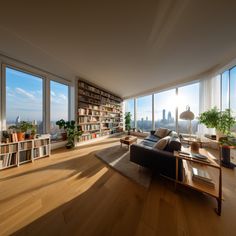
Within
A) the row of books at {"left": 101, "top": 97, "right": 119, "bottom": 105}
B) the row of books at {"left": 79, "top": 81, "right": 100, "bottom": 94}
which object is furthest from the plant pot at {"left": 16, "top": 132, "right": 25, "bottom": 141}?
the row of books at {"left": 101, "top": 97, "right": 119, "bottom": 105}

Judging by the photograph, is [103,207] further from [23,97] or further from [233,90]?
[233,90]

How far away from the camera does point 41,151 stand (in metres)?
2.95

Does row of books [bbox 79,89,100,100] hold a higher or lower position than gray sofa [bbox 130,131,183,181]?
higher

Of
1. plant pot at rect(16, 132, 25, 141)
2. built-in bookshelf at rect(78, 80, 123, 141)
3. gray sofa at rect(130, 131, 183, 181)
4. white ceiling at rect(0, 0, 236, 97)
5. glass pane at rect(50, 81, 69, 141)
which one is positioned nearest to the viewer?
white ceiling at rect(0, 0, 236, 97)

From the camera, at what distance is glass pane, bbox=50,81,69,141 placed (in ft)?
12.4

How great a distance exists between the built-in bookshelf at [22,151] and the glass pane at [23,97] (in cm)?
69

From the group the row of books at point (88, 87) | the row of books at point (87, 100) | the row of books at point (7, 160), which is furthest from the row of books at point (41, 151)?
the row of books at point (88, 87)

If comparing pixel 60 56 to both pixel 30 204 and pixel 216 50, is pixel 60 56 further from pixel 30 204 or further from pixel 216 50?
pixel 216 50

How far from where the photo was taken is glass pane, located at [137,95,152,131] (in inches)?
246

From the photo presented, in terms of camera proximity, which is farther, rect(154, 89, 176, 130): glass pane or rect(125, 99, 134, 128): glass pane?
rect(125, 99, 134, 128): glass pane

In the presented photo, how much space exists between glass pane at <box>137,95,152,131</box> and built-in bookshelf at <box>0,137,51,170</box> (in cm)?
511

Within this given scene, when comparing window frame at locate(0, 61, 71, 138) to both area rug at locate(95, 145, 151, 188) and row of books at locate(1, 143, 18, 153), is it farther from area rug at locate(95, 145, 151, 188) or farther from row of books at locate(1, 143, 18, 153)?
area rug at locate(95, 145, 151, 188)

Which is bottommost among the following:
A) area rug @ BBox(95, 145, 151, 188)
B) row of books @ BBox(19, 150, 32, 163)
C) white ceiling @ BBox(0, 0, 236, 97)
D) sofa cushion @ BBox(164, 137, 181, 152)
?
area rug @ BBox(95, 145, 151, 188)

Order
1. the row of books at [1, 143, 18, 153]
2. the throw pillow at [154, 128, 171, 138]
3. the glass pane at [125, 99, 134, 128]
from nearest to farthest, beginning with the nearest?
the row of books at [1, 143, 18, 153]
the throw pillow at [154, 128, 171, 138]
the glass pane at [125, 99, 134, 128]
